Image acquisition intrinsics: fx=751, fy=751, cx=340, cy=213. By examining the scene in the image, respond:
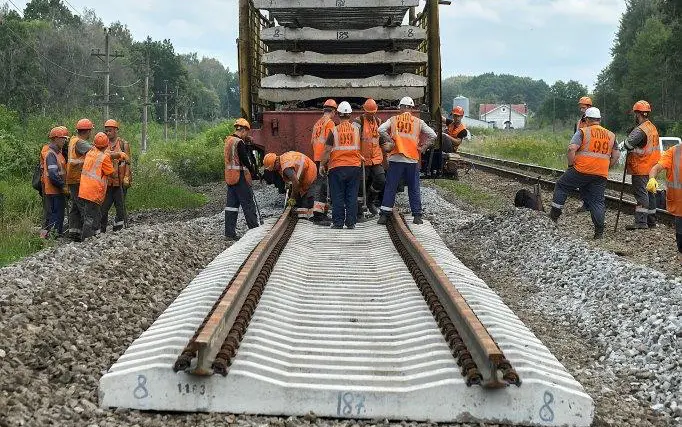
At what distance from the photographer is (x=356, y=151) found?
9820 millimetres

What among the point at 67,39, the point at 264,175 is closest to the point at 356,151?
the point at 264,175

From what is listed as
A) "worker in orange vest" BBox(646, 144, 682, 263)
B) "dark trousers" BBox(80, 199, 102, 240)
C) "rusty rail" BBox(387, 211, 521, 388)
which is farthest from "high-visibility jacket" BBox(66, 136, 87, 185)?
"worker in orange vest" BBox(646, 144, 682, 263)

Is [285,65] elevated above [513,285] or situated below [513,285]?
above

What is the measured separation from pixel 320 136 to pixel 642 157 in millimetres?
4421

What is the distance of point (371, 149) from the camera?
35.4ft

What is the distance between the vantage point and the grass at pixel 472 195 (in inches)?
576

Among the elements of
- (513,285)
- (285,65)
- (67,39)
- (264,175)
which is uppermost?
(67,39)

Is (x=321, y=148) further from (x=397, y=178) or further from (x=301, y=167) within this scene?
(x=397, y=178)

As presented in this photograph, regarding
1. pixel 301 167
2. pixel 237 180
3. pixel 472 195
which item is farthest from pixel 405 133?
pixel 472 195

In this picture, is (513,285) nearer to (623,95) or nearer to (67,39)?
(67,39)

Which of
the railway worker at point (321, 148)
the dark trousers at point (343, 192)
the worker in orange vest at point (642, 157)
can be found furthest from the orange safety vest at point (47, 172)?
the worker in orange vest at point (642, 157)

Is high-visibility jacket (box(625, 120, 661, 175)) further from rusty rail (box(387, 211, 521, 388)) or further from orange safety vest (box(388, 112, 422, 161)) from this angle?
rusty rail (box(387, 211, 521, 388))

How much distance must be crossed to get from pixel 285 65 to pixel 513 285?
547 cm

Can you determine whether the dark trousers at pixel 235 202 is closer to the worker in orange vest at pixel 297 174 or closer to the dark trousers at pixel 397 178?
the worker in orange vest at pixel 297 174
